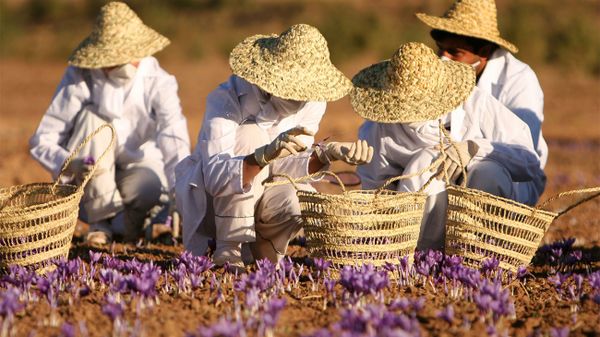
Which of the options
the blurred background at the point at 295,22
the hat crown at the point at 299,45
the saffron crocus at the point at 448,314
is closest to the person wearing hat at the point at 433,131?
the hat crown at the point at 299,45

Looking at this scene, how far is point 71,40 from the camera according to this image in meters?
28.6

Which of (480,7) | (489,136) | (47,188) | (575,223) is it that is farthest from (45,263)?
(575,223)

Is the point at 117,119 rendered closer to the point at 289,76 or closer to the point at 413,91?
the point at 289,76

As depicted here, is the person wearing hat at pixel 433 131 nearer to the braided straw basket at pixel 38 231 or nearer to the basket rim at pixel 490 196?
the basket rim at pixel 490 196

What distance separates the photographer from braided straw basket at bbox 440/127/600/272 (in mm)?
4848

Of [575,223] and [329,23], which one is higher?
[575,223]

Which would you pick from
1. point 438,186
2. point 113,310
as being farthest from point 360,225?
point 113,310

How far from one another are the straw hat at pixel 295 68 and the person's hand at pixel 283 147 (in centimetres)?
37

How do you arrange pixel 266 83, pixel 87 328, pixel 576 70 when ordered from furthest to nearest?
pixel 576 70
pixel 266 83
pixel 87 328

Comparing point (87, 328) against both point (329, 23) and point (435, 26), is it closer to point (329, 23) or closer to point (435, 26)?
point (435, 26)

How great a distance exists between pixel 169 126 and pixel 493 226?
2703 mm

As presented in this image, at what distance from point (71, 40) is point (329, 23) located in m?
8.10

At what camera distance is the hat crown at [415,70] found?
17.0 feet

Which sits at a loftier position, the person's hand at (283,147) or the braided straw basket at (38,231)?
the person's hand at (283,147)
